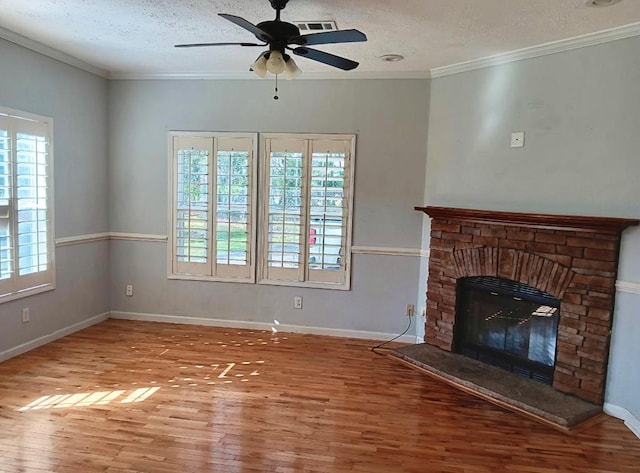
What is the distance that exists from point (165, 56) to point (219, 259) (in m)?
2.04

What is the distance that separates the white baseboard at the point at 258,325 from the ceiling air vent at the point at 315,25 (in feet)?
9.45

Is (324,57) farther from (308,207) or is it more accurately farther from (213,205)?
(213,205)

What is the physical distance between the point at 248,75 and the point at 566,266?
3.41 meters

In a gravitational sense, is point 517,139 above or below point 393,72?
below

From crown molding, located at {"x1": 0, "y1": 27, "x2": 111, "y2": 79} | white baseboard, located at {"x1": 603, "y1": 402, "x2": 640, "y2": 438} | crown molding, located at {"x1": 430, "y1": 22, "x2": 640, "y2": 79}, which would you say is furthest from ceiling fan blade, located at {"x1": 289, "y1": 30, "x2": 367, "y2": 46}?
white baseboard, located at {"x1": 603, "y1": 402, "x2": 640, "y2": 438}

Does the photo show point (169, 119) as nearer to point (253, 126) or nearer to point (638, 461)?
point (253, 126)

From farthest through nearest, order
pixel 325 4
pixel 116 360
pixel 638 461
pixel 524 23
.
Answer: pixel 116 360
pixel 524 23
pixel 325 4
pixel 638 461

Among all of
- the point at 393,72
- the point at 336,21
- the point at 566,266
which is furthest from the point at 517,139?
the point at 336,21

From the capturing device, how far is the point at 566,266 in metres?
3.38

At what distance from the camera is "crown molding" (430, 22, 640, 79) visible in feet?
10.2

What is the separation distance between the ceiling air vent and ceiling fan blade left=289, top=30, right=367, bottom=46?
0.67m

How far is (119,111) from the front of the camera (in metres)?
4.92

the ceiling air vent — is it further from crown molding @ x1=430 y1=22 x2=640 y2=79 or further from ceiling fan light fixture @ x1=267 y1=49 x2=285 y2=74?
crown molding @ x1=430 y1=22 x2=640 y2=79

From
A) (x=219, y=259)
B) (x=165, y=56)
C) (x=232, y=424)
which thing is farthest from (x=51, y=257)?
(x=232, y=424)
